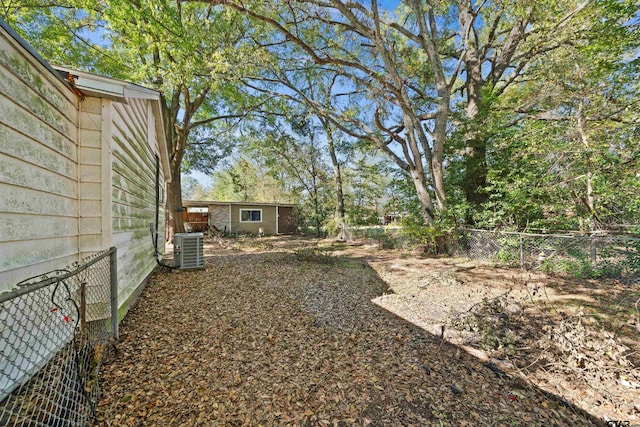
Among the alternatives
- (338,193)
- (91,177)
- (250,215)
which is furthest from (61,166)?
(250,215)

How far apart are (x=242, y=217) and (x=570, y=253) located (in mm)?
16181

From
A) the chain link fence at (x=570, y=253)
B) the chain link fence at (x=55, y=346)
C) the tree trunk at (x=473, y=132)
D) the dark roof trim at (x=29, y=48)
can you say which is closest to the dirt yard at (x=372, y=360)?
the chain link fence at (x=55, y=346)

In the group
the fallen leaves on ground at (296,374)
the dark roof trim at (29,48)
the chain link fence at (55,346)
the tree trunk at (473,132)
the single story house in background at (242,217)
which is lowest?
the fallen leaves on ground at (296,374)

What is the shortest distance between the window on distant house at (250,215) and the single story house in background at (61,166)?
45.3 ft

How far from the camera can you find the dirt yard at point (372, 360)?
1.98 m

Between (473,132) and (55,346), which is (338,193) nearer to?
(473,132)

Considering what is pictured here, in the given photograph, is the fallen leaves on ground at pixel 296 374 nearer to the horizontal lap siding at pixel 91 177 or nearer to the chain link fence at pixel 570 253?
the horizontal lap siding at pixel 91 177

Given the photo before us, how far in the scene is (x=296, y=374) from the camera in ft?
7.98

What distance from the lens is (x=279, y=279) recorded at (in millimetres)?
5602

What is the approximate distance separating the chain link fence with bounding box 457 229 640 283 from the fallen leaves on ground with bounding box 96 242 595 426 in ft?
14.9

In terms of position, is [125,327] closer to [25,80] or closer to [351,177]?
[25,80]

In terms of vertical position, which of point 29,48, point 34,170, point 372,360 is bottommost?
point 372,360

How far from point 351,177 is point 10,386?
16.2m

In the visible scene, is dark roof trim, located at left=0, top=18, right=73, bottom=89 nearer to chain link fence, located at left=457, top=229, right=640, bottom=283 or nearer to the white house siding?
chain link fence, located at left=457, top=229, right=640, bottom=283
